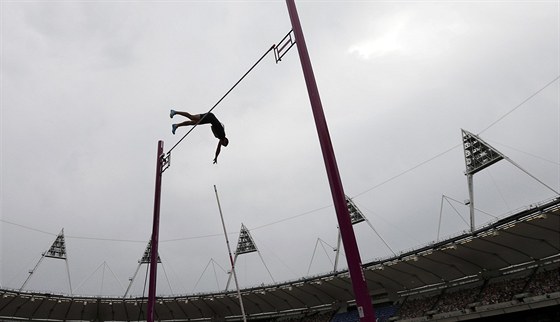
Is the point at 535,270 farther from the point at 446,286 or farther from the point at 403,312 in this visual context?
the point at 403,312

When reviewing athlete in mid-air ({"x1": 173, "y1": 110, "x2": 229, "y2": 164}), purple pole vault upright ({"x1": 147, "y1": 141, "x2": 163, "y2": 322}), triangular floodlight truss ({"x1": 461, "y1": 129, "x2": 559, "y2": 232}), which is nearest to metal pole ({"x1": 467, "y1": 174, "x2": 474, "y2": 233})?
triangular floodlight truss ({"x1": 461, "y1": 129, "x2": 559, "y2": 232})

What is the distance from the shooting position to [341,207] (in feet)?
13.3

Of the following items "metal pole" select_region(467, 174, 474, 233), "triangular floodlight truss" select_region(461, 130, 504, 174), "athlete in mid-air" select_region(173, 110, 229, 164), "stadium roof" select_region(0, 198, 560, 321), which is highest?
"triangular floodlight truss" select_region(461, 130, 504, 174)

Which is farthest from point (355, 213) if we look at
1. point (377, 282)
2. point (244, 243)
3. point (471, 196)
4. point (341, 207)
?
point (341, 207)

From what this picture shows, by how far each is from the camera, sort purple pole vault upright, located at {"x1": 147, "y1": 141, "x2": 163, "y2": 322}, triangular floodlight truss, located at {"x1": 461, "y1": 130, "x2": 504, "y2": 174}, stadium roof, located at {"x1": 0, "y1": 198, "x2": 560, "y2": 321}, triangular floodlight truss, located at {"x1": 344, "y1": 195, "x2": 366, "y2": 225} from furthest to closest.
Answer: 1. triangular floodlight truss, located at {"x1": 344, "y1": 195, "x2": 366, "y2": 225}
2. triangular floodlight truss, located at {"x1": 461, "y1": 130, "x2": 504, "y2": 174}
3. stadium roof, located at {"x1": 0, "y1": 198, "x2": 560, "y2": 321}
4. purple pole vault upright, located at {"x1": 147, "y1": 141, "x2": 163, "y2": 322}

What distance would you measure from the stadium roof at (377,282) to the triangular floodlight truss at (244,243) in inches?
176

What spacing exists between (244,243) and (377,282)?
42.4 feet

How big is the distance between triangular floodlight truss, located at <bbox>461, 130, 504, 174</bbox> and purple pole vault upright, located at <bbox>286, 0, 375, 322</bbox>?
2222 cm

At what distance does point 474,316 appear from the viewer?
2123cm

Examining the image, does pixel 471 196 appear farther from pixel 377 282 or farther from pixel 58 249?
pixel 58 249

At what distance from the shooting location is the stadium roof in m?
20.3

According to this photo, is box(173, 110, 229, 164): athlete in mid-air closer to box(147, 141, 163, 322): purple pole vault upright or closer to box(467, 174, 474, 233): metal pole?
box(147, 141, 163, 322): purple pole vault upright

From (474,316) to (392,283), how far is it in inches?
269

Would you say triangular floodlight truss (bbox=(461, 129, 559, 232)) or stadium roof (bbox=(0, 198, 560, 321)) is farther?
triangular floodlight truss (bbox=(461, 129, 559, 232))
